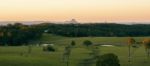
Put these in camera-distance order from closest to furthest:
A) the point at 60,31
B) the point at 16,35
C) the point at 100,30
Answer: the point at 16,35, the point at 60,31, the point at 100,30

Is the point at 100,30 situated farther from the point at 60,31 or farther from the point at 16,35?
the point at 16,35

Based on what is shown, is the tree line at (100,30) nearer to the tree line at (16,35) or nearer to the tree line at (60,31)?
the tree line at (60,31)

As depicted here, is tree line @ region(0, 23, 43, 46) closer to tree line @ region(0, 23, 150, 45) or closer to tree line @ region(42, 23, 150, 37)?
tree line @ region(0, 23, 150, 45)

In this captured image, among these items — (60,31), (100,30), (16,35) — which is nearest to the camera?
(16,35)

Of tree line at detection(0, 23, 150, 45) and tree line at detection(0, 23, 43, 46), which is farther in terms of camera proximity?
tree line at detection(0, 23, 150, 45)

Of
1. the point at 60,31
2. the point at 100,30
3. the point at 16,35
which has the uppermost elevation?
the point at 16,35

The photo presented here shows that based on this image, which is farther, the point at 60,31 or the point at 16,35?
the point at 60,31

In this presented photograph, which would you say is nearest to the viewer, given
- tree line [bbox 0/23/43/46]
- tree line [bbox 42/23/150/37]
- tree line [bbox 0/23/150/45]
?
tree line [bbox 0/23/43/46]

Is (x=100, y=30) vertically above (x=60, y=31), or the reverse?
(x=60, y=31)

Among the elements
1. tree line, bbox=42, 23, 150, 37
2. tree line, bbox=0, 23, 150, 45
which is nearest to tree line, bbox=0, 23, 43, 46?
tree line, bbox=0, 23, 150, 45

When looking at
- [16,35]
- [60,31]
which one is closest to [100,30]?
[60,31]

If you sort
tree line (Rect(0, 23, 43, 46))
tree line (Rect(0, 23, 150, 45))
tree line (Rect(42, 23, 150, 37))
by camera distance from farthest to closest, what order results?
tree line (Rect(42, 23, 150, 37)) → tree line (Rect(0, 23, 150, 45)) → tree line (Rect(0, 23, 43, 46))
